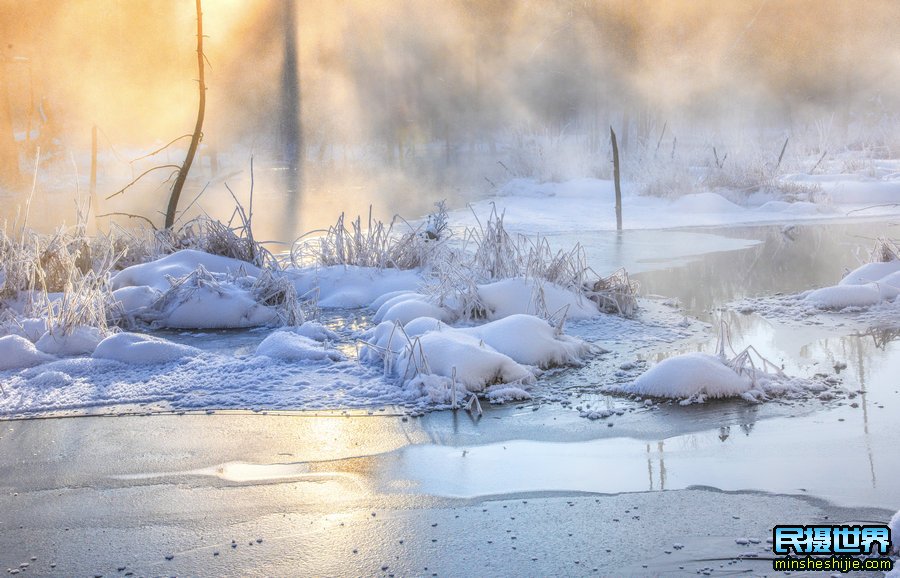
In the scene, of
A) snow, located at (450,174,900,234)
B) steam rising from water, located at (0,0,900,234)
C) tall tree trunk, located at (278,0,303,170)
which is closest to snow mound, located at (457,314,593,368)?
snow, located at (450,174,900,234)

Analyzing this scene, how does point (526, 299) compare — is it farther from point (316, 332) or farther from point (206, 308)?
point (206, 308)

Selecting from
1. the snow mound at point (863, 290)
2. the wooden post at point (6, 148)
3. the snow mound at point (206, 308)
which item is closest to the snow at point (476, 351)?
the snow mound at point (206, 308)

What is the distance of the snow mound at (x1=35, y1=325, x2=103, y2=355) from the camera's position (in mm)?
7145

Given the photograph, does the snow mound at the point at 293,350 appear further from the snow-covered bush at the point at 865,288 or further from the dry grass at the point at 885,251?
the dry grass at the point at 885,251

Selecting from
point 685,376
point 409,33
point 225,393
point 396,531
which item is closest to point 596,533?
point 396,531

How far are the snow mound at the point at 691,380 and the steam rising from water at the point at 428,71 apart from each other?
27.6 meters

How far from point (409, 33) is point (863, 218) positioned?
28929mm

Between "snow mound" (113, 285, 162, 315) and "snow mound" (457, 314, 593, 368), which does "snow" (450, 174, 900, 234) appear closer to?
"snow mound" (113, 285, 162, 315)

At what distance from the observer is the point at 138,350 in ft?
22.6

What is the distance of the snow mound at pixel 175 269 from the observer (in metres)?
9.22

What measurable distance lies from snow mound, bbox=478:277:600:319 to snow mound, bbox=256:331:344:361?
1.63 metres

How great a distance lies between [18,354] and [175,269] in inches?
103

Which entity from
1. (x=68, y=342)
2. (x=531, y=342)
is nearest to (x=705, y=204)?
(x=531, y=342)

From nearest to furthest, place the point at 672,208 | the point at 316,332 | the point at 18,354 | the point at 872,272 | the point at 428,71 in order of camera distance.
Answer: the point at 18,354, the point at 316,332, the point at 872,272, the point at 672,208, the point at 428,71
